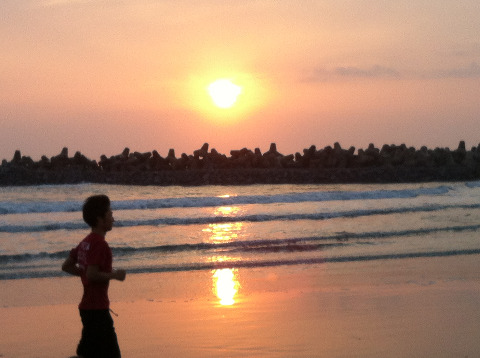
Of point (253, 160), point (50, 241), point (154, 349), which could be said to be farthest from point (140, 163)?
point (154, 349)

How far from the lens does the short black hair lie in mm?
5238

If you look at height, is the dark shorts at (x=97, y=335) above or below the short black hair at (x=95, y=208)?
below

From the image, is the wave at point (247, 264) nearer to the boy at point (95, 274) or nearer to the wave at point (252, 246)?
the wave at point (252, 246)

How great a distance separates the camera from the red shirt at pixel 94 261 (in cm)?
520

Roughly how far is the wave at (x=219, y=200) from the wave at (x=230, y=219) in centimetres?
236

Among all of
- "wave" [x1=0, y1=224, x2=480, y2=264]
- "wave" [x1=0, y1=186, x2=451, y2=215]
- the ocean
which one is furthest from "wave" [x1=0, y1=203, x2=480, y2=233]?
"wave" [x1=0, y1=224, x2=480, y2=264]

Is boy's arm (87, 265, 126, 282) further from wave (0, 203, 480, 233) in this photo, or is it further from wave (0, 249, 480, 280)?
wave (0, 203, 480, 233)

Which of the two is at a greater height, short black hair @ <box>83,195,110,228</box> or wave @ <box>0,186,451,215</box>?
short black hair @ <box>83,195,110,228</box>

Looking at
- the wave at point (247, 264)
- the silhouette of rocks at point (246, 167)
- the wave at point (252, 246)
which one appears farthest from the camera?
the silhouette of rocks at point (246, 167)

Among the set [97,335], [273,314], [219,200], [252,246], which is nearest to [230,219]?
[219,200]

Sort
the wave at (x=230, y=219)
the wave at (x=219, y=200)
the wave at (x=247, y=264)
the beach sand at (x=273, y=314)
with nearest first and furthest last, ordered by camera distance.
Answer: the beach sand at (x=273, y=314) → the wave at (x=247, y=264) → the wave at (x=230, y=219) → the wave at (x=219, y=200)

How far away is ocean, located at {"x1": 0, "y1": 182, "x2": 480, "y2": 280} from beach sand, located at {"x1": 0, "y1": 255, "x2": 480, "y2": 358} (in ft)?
4.26

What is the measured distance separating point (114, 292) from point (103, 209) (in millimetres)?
4312

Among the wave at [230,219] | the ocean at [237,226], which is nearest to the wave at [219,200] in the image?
the ocean at [237,226]
